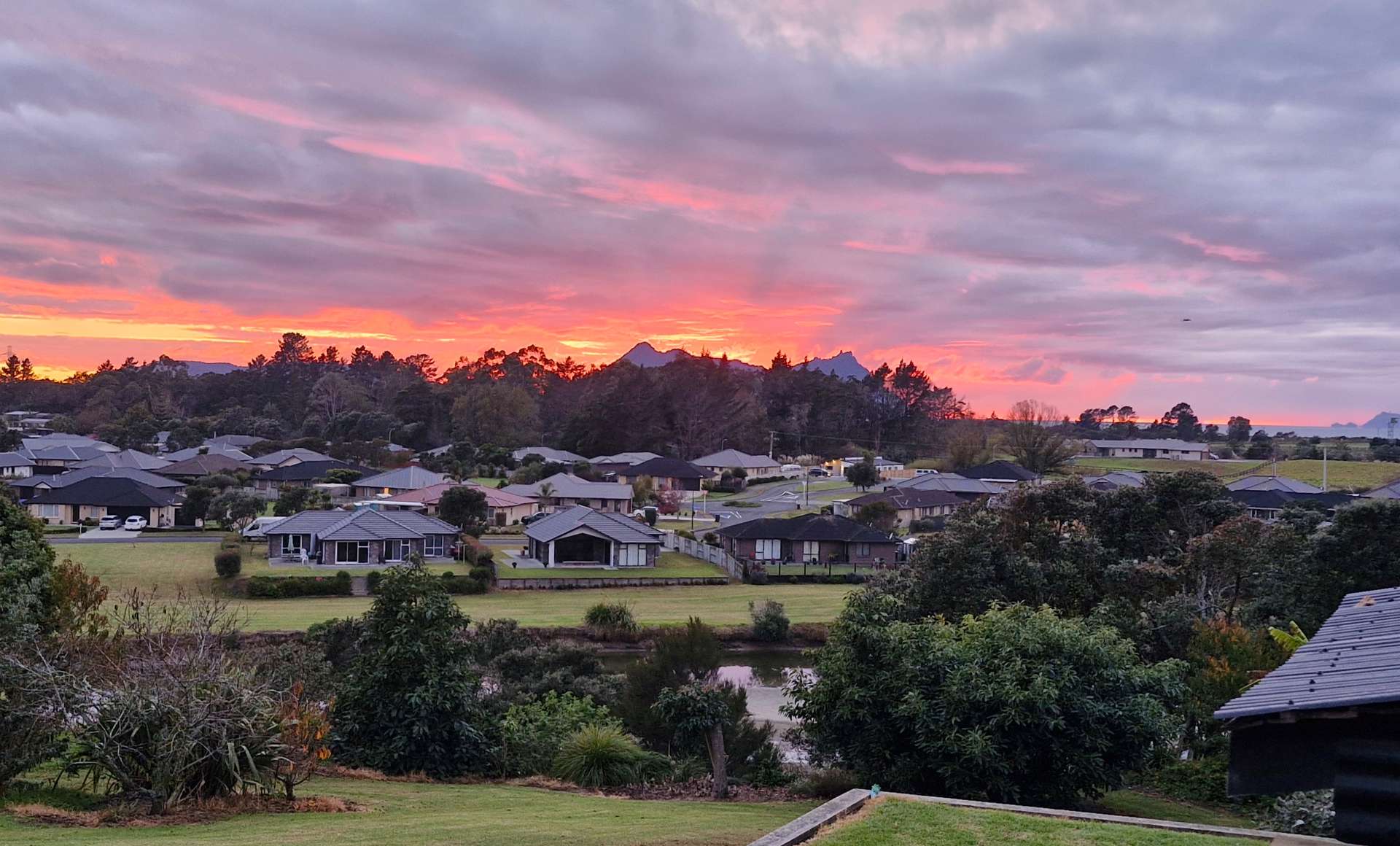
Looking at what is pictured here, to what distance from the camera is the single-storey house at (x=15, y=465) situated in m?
86.1

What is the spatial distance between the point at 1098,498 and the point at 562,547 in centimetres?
3012

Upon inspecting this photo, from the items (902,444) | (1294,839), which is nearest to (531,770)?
(1294,839)

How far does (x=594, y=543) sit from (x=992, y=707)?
40194 mm

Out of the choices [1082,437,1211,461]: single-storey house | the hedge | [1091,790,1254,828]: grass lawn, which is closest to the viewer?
[1091,790,1254,828]: grass lawn

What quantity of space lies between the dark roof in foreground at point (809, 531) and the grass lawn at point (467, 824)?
41.8 m

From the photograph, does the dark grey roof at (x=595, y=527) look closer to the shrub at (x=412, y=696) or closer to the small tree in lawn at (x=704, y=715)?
the shrub at (x=412, y=696)

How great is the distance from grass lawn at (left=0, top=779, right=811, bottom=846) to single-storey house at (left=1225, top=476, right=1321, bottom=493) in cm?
6344

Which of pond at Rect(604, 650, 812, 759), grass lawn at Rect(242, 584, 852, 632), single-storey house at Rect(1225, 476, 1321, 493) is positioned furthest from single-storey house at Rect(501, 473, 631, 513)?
single-storey house at Rect(1225, 476, 1321, 493)

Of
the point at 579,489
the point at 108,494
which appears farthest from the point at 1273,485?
the point at 108,494

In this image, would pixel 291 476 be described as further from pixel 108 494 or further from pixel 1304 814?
pixel 1304 814

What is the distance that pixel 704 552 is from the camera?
5638 cm

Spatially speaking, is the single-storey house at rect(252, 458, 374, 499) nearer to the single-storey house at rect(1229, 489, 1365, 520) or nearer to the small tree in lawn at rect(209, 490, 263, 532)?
the small tree in lawn at rect(209, 490, 263, 532)

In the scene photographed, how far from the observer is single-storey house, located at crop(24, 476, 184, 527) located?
63.8 meters

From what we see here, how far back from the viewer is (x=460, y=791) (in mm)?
14883
